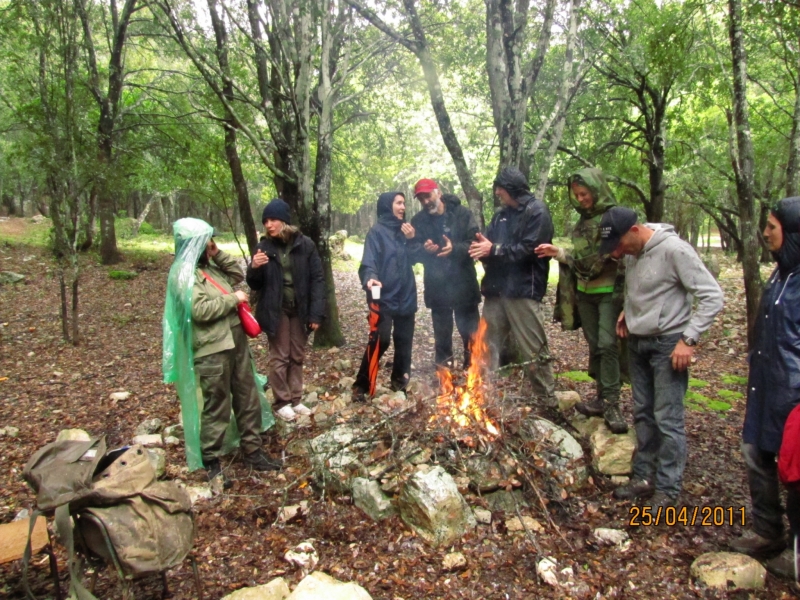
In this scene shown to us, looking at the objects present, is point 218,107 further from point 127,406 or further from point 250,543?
point 250,543

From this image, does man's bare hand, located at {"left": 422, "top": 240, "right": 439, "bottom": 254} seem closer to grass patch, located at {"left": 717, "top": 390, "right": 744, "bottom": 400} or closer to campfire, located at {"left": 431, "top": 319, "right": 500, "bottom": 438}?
campfire, located at {"left": 431, "top": 319, "right": 500, "bottom": 438}

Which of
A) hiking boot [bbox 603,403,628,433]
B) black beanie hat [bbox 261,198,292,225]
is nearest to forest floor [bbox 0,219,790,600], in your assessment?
hiking boot [bbox 603,403,628,433]

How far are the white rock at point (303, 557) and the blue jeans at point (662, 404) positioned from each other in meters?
2.41

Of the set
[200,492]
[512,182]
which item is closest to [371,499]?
[200,492]

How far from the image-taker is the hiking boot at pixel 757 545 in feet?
9.98

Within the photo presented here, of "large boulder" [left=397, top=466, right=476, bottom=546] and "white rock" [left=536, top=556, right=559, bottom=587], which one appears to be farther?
"large boulder" [left=397, top=466, right=476, bottom=546]

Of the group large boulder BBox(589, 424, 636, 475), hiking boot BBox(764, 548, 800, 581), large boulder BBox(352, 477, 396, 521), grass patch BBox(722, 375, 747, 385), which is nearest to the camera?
hiking boot BBox(764, 548, 800, 581)

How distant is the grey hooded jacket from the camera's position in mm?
3246

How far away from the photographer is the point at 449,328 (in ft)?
18.5

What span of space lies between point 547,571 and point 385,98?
38.7ft

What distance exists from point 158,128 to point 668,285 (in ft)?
46.6

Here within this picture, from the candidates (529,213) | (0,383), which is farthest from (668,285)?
(0,383)

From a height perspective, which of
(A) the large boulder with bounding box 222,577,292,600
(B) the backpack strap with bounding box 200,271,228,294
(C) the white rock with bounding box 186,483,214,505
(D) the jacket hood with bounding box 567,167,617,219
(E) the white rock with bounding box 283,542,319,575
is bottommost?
(E) the white rock with bounding box 283,542,319,575
